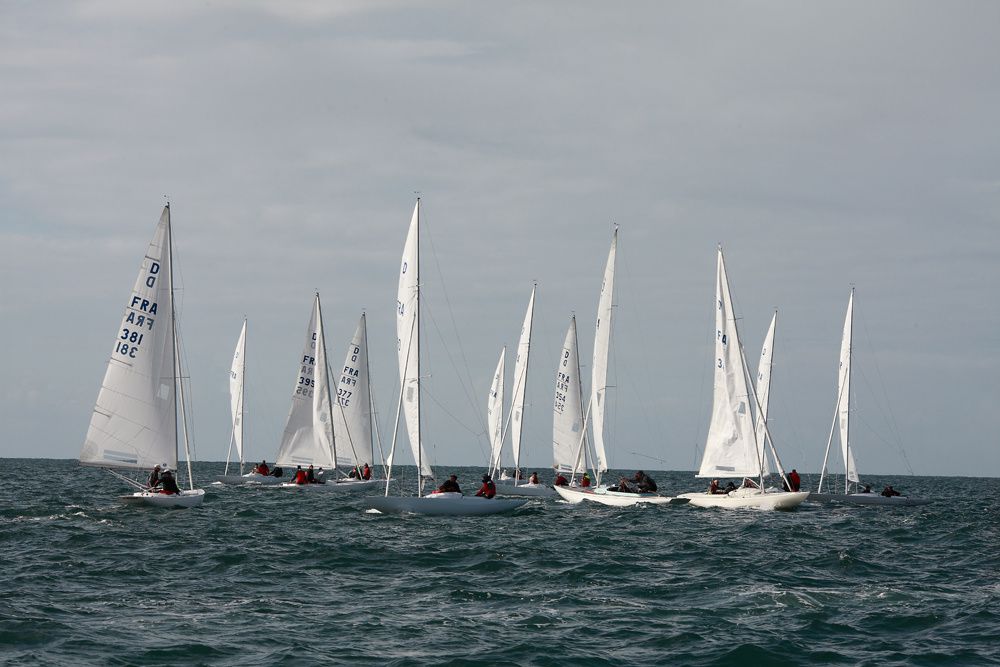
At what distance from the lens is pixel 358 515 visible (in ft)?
136

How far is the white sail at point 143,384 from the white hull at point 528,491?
20662 millimetres

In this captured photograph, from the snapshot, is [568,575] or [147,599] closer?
[147,599]

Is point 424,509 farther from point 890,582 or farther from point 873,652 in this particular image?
point 873,652

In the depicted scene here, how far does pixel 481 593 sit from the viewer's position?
73.3 ft

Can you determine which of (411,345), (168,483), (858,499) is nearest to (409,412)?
(411,345)

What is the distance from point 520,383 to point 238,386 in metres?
26.0

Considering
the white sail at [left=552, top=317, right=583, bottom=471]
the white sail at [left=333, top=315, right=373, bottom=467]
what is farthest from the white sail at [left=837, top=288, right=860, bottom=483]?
the white sail at [left=333, top=315, right=373, bottom=467]

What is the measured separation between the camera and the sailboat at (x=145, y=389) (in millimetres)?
38094

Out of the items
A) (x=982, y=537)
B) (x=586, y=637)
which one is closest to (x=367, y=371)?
(x=982, y=537)

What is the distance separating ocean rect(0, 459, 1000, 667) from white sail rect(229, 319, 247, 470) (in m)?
43.4

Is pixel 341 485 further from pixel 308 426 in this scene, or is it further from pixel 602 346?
pixel 602 346

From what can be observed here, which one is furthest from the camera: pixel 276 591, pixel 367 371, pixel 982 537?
pixel 367 371

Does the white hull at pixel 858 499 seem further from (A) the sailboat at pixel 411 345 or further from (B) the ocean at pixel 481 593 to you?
(A) the sailboat at pixel 411 345

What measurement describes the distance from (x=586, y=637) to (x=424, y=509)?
20430mm
